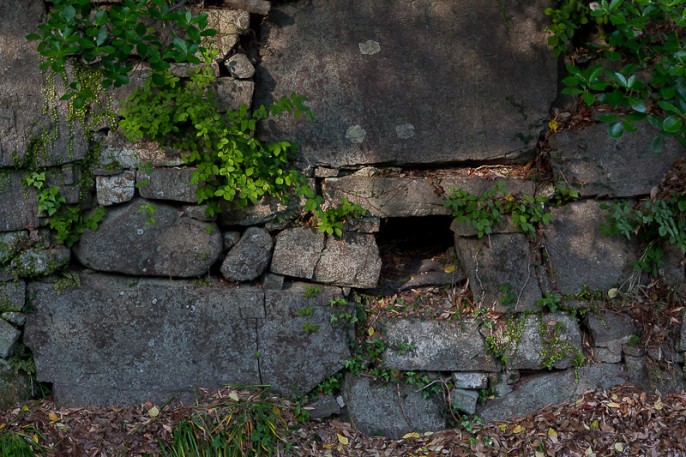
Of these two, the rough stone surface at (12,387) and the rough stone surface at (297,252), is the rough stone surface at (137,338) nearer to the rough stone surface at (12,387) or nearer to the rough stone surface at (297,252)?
the rough stone surface at (12,387)

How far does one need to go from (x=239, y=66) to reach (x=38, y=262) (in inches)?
63.4

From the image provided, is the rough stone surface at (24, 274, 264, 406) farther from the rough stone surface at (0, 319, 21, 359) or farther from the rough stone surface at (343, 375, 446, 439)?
the rough stone surface at (343, 375, 446, 439)

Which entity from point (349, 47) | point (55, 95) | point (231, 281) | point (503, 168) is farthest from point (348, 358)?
point (55, 95)

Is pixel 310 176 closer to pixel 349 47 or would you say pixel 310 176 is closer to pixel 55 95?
pixel 349 47

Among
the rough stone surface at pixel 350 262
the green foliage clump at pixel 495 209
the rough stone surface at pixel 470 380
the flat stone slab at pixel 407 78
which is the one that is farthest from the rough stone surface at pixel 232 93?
the rough stone surface at pixel 470 380

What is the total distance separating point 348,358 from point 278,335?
1.44ft

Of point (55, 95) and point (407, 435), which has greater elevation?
point (55, 95)

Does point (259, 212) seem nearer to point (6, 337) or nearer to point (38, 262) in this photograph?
point (38, 262)

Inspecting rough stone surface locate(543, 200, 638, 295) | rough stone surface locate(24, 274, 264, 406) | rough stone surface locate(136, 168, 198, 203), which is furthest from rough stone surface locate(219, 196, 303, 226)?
rough stone surface locate(543, 200, 638, 295)

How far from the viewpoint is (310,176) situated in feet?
15.1

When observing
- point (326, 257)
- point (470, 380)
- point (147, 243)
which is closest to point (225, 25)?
point (147, 243)

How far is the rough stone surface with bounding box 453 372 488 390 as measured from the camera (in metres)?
4.61

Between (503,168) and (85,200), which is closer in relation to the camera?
(85,200)

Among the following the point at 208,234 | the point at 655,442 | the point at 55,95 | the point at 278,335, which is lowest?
the point at 655,442
